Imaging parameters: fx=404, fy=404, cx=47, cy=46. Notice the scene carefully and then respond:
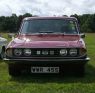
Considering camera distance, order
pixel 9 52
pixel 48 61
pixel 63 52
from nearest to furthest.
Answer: pixel 48 61 → pixel 63 52 → pixel 9 52

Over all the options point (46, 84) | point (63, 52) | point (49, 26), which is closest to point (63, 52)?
point (63, 52)

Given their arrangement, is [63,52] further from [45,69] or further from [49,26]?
Result: [49,26]

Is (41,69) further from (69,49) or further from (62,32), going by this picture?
(62,32)

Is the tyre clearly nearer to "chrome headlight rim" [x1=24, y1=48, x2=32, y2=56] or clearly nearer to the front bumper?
the front bumper

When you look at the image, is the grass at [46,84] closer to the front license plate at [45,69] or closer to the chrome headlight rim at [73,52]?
the front license plate at [45,69]

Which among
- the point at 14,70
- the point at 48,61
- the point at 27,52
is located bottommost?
the point at 14,70

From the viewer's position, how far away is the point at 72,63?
10.1m

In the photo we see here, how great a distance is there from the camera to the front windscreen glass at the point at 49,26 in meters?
11.8

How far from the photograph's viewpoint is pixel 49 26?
11930mm

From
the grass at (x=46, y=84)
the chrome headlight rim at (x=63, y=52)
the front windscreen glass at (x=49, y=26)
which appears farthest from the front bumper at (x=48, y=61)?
the front windscreen glass at (x=49, y=26)

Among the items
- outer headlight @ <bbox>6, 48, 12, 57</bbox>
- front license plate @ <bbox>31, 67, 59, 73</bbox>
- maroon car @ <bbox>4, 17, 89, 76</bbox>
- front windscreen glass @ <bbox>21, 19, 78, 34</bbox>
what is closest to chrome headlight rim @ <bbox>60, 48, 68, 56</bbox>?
maroon car @ <bbox>4, 17, 89, 76</bbox>

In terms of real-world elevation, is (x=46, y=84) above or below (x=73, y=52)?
below

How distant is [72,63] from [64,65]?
0.73ft

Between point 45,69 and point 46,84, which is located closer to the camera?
point 46,84
